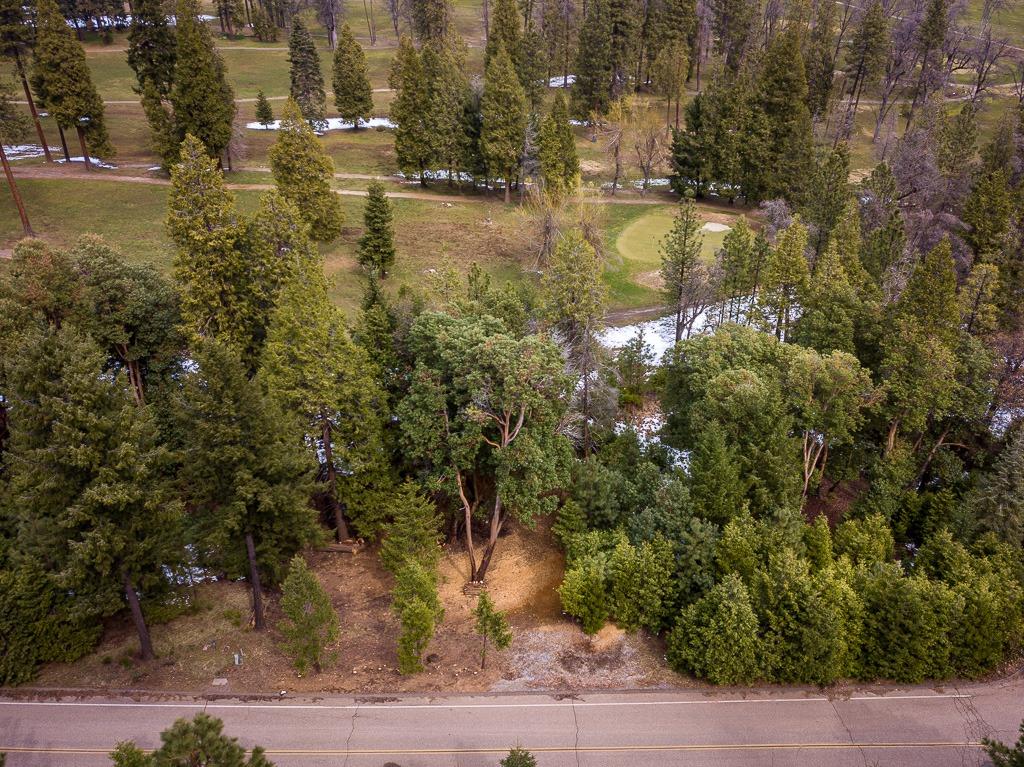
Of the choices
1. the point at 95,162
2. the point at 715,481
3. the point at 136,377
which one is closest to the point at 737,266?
the point at 715,481

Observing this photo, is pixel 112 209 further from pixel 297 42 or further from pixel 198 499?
pixel 198 499

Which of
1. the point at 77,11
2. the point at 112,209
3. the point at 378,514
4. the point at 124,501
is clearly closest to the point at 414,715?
the point at 378,514

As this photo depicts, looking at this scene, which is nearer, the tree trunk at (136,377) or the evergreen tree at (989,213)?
the tree trunk at (136,377)

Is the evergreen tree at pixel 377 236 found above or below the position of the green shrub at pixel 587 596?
above

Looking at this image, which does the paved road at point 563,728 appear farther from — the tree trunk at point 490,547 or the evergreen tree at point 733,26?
the evergreen tree at point 733,26

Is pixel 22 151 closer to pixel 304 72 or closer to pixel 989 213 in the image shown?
pixel 304 72

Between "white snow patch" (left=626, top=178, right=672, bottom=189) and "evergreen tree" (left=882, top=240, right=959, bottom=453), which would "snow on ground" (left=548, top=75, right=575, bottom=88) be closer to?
"white snow patch" (left=626, top=178, right=672, bottom=189)

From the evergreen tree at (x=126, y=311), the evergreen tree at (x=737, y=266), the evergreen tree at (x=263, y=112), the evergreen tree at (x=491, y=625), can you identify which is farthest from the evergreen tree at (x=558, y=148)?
the evergreen tree at (x=491, y=625)

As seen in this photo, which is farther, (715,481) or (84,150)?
(84,150)
